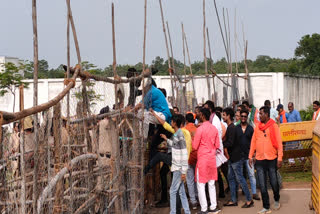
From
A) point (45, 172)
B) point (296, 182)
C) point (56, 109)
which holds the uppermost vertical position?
point (56, 109)

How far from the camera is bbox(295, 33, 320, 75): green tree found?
141 feet

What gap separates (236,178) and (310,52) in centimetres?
3668

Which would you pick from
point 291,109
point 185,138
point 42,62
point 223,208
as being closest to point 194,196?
point 223,208

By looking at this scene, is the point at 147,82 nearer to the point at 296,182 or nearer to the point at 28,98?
the point at 296,182

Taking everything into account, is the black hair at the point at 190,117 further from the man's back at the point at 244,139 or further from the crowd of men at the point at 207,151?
the man's back at the point at 244,139

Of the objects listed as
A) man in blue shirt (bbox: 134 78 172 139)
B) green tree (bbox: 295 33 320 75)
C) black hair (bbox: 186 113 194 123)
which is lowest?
black hair (bbox: 186 113 194 123)

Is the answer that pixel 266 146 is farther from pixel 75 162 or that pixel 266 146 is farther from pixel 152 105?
pixel 75 162

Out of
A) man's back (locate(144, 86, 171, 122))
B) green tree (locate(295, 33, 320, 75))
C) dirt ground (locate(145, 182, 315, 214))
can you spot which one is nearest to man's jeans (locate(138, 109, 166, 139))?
man's back (locate(144, 86, 171, 122))

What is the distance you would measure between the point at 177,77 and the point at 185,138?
6113mm

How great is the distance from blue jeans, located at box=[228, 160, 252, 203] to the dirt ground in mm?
241

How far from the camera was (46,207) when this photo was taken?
4.46 metres

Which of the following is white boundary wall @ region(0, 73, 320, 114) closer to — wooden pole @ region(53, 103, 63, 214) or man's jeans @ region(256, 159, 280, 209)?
man's jeans @ region(256, 159, 280, 209)

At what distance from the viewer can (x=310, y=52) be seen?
44062 millimetres

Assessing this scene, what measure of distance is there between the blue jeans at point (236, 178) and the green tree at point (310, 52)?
114 feet
